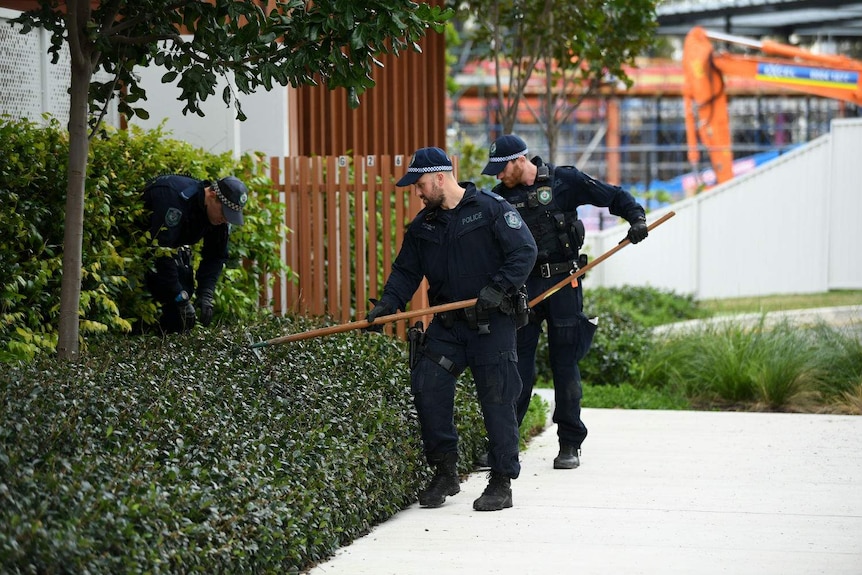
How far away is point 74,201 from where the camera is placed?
5.79m

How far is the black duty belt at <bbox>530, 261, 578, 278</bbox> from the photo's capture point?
7102 millimetres

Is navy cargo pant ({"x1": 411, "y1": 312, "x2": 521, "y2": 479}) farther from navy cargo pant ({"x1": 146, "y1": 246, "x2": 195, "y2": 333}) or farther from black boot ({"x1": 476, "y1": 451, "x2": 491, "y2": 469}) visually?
navy cargo pant ({"x1": 146, "y1": 246, "x2": 195, "y2": 333})

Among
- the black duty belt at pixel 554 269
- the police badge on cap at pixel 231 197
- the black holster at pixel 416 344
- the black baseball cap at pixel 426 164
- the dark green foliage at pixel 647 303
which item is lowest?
the dark green foliage at pixel 647 303

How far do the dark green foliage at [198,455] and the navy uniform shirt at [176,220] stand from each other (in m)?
0.66

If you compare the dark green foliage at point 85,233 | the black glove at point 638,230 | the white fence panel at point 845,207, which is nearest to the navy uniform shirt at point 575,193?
the black glove at point 638,230

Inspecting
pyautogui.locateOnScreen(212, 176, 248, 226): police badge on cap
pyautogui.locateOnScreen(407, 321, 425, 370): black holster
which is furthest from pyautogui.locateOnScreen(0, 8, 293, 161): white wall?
pyautogui.locateOnScreen(407, 321, 425, 370): black holster

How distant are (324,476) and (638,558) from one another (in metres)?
1.37

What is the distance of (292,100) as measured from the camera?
10.6 metres

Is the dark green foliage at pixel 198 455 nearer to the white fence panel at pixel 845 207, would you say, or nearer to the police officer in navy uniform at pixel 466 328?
the police officer in navy uniform at pixel 466 328

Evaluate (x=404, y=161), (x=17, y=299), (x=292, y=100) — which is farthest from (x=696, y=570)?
(x=292, y=100)

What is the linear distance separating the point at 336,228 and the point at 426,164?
10.9 feet

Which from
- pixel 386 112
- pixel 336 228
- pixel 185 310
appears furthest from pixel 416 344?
pixel 386 112

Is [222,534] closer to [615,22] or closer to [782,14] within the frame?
[615,22]

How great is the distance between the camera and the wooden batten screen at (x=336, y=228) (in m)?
9.18
